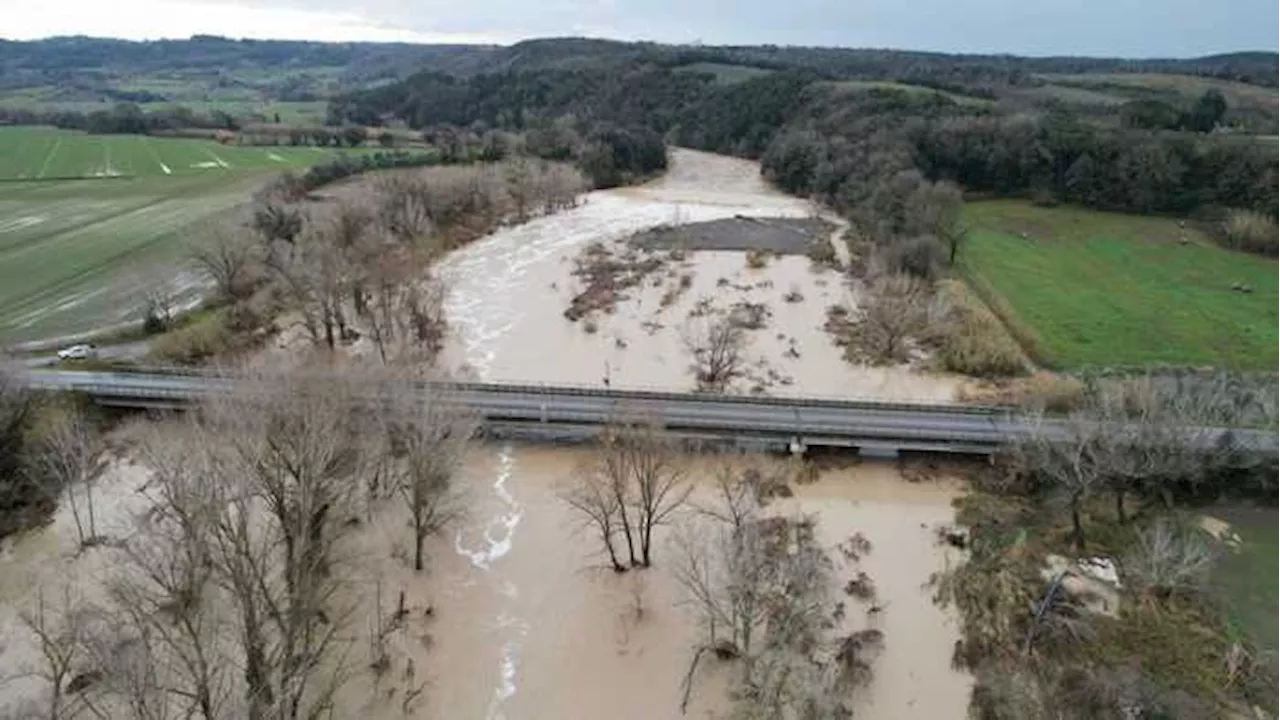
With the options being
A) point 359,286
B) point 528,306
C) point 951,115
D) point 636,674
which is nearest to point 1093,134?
point 951,115

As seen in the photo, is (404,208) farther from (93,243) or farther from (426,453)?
(426,453)

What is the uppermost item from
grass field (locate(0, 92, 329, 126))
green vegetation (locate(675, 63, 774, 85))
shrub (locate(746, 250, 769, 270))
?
green vegetation (locate(675, 63, 774, 85))

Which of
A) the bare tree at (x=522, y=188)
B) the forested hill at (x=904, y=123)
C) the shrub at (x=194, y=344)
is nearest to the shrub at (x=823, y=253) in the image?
the forested hill at (x=904, y=123)

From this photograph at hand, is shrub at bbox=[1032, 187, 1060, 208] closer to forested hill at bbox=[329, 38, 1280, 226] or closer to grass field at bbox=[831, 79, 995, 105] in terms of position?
forested hill at bbox=[329, 38, 1280, 226]

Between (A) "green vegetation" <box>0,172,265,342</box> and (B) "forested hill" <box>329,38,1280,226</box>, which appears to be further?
(B) "forested hill" <box>329,38,1280,226</box>

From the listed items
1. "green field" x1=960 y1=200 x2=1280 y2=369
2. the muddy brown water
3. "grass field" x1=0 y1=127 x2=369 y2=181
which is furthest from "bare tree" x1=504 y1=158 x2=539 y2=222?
the muddy brown water

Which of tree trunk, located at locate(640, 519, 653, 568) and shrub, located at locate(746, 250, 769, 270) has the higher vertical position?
shrub, located at locate(746, 250, 769, 270)
